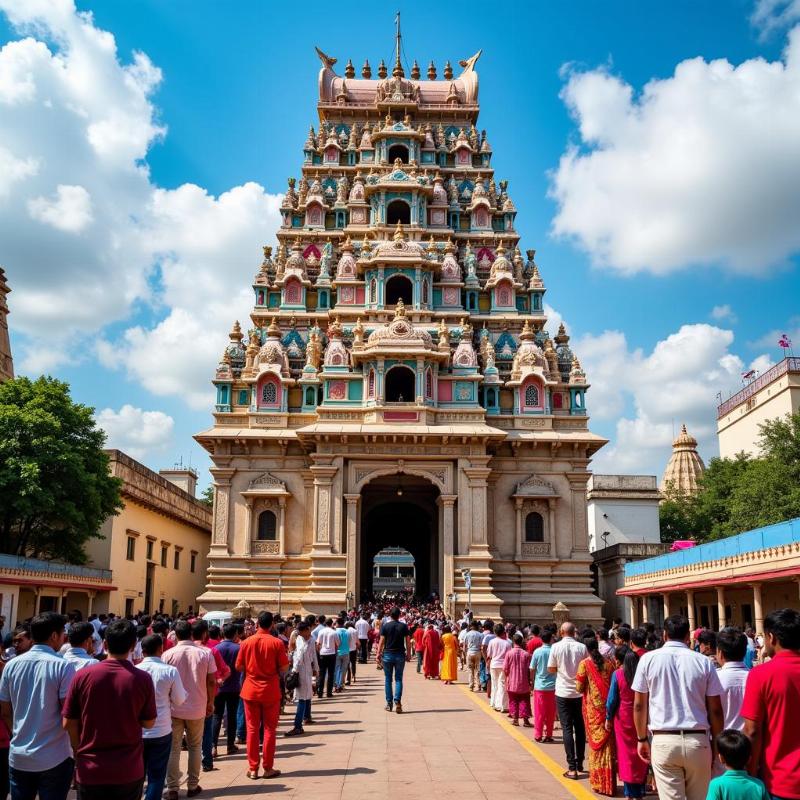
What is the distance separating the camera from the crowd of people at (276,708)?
6.16m

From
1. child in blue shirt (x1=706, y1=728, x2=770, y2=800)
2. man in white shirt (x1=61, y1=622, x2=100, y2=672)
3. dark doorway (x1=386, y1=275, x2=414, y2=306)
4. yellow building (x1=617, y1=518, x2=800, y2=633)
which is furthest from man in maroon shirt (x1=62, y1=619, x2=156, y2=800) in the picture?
dark doorway (x1=386, y1=275, x2=414, y2=306)

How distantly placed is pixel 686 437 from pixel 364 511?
58.1 meters

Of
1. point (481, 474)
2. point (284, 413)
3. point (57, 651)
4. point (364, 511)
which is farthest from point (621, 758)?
point (364, 511)

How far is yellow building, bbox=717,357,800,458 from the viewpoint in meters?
53.6

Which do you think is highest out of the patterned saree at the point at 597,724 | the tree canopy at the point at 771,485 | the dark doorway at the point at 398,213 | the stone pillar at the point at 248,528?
the dark doorway at the point at 398,213

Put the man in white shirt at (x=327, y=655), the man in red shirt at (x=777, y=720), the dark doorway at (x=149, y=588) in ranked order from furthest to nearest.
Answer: the dark doorway at (x=149, y=588), the man in white shirt at (x=327, y=655), the man in red shirt at (x=777, y=720)

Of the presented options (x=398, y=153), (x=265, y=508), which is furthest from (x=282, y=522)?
(x=398, y=153)

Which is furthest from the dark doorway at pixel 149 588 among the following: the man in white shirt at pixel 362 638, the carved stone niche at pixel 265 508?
the man in white shirt at pixel 362 638

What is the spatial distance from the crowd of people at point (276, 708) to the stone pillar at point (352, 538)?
70.3 feet

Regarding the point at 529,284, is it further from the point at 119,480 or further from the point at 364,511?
the point at 119,480

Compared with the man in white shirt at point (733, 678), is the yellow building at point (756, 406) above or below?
above

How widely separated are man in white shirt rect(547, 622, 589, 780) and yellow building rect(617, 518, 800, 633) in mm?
14422

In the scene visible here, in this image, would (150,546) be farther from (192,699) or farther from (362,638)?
(192,699)

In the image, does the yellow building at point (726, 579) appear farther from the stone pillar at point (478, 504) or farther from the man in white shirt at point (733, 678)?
the man in white shirt at point (733, 678)
